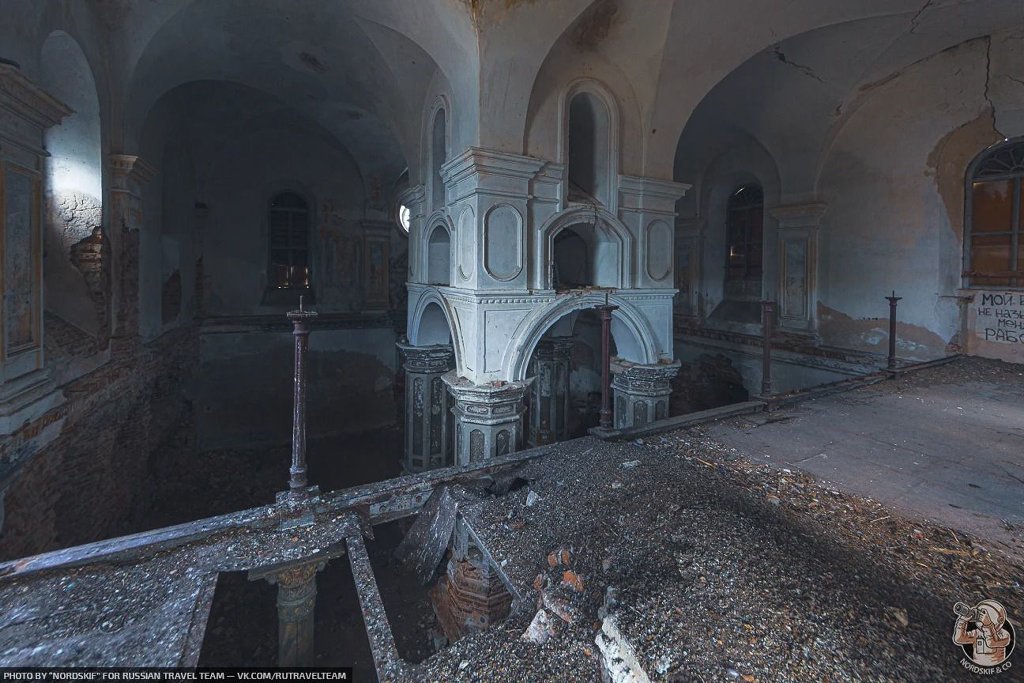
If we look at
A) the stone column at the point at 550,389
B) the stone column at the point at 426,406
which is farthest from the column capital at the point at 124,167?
the stone column at the point at 550,389

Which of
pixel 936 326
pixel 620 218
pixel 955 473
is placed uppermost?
pixel 620 218

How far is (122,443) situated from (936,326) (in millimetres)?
12050

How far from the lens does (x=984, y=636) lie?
6.56ft

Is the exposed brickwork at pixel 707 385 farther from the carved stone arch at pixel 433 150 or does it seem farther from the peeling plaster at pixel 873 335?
the carved stone arch at pixel 433 150

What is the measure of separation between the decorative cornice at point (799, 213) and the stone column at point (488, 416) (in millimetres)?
6824

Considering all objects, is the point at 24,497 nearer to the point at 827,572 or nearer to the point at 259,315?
the point at 827,572

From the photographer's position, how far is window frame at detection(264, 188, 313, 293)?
407 inches

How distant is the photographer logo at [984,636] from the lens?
190 cm

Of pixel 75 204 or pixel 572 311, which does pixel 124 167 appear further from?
pixel 572 311

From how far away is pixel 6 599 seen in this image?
2.34 metres

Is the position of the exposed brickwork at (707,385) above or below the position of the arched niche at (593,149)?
below

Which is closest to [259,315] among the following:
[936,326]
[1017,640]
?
[1017,640]

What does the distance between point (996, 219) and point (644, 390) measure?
6171 millimetres

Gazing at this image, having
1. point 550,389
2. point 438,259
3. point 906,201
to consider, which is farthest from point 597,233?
point 906,201
